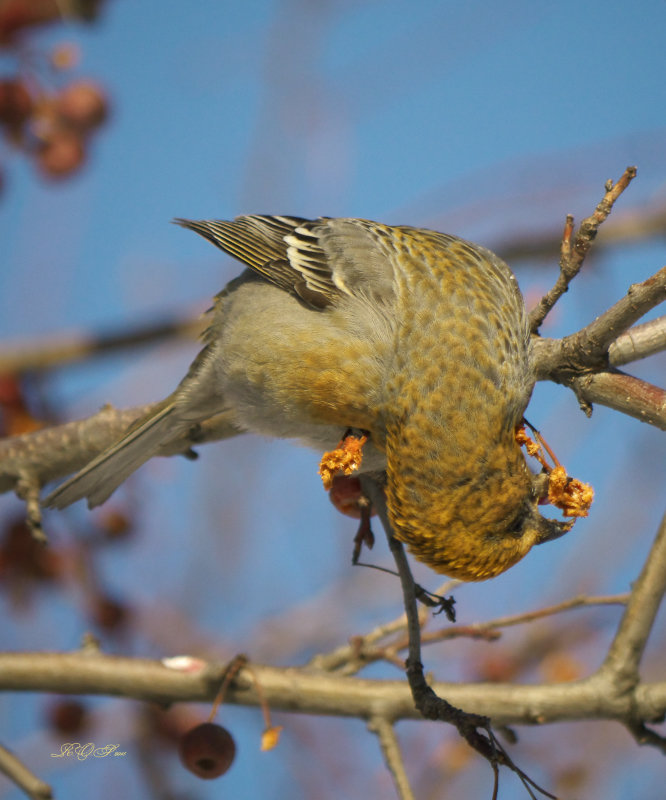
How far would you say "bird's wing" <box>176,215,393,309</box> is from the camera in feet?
12.4

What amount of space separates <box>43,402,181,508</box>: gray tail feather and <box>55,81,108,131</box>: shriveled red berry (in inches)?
93.2

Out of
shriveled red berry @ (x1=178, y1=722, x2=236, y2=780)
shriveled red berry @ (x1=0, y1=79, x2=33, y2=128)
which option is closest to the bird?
shriveled red berry @ (x1=178, y1=722, x2=236, y2=780)

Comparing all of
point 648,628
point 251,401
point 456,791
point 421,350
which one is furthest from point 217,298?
point 456,791

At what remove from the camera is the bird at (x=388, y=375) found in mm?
2797

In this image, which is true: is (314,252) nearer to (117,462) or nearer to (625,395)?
(117,462)

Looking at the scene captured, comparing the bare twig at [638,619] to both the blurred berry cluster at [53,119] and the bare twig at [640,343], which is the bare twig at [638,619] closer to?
the bare twig at [640,343]

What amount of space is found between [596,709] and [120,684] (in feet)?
6.05

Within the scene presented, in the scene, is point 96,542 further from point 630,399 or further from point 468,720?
point 630,399

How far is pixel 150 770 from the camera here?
159 inches

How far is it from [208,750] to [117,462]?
1380mm

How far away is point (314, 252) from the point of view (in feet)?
13.6

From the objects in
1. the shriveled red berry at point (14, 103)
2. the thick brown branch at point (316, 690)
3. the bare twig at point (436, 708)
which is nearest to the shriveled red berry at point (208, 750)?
the thick brown branch at point (316, 690)

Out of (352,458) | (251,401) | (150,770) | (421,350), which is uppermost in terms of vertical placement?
(421,350)

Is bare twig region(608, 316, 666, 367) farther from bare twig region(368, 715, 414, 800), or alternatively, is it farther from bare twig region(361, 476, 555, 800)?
bare twig region(368, 715, 414, 800)
